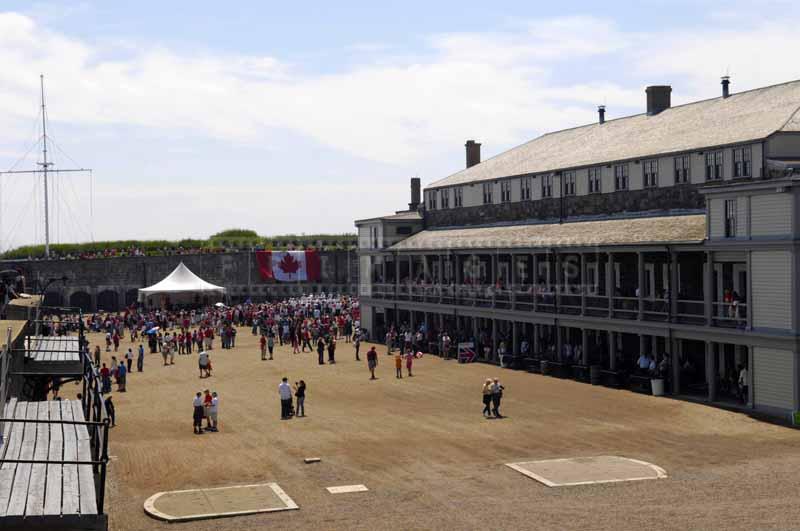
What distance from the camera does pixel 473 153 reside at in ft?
222

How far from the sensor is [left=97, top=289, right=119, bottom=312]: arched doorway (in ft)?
278

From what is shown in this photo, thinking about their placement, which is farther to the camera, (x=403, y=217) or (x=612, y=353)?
(x=403, y=217)

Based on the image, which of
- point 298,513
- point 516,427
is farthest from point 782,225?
point 298,513

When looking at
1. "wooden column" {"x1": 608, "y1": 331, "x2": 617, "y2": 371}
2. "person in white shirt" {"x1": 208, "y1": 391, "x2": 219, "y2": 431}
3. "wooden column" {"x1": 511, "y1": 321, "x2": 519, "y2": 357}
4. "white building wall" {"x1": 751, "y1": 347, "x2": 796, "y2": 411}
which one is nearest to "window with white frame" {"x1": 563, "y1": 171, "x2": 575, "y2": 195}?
"wooden column" {"x1": 511, "y1": 321, "x2": 519, "y2": 357}

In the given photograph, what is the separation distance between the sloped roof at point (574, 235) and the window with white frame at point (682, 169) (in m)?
1.58

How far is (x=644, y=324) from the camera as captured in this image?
3562cm

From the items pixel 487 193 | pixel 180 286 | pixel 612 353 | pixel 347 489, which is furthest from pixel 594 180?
pixel 180 286

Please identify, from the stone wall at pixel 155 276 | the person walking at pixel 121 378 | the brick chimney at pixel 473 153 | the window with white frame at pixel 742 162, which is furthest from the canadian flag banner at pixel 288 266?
the window with white frame at pixel 742 162

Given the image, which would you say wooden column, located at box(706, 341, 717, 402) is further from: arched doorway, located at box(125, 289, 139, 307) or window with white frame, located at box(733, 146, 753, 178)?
arched doorway, located at box(125, 289, 139, 307)

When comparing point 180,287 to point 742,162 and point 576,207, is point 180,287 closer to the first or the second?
point 576,207

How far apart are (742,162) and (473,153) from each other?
32.2m

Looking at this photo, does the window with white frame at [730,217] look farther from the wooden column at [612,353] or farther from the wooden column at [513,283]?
the wooden column at [513,283]

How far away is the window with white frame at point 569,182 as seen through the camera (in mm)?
48250

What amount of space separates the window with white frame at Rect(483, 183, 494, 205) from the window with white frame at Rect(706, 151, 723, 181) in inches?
731
